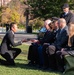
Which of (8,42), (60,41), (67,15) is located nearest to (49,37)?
(60,41)

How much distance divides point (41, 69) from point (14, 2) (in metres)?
65.7

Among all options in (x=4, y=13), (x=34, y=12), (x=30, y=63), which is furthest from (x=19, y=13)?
(x=30, y=63)

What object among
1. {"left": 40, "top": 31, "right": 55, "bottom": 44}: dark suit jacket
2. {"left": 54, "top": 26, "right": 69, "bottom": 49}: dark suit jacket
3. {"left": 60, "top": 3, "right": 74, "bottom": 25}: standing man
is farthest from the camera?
{"left": 60, "top": 3, "right": 74, "bottom": 25}: standing man

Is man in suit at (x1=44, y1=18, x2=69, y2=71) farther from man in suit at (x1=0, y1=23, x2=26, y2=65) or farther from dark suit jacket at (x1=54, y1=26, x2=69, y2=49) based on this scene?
man in suit at (x1=0, y1=23, x2=26, y2=65)

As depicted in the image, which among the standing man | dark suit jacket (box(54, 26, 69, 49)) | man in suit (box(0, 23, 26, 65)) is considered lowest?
man in suit (box(0, 23, 26, 65))

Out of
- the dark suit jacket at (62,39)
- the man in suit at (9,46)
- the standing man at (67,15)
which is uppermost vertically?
the standing man at (67,15)

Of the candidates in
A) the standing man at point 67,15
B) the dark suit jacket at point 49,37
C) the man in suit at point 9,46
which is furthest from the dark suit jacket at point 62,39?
the man in suit at point 9,46

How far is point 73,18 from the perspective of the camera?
34.8 ft

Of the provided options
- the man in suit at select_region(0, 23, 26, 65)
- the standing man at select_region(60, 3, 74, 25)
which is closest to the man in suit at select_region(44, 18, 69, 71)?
the standing man at select_region(60, 3, 74, 25)

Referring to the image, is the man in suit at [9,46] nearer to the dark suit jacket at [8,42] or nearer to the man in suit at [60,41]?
the dark suit jacket at [8,42]

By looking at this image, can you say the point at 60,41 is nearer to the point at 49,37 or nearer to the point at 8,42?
the point at 49,37

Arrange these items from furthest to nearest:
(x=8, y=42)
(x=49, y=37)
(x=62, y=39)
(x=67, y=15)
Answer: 1. (x=8, y=42)
2. (x=67, y=15)
3. (x=49, y=37)
4. (x=62, y=39)

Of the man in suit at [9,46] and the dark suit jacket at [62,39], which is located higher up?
the dark suit jacket at [62,39]

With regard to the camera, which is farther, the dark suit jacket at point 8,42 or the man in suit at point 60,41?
the dark suit jacket at point 8,42
